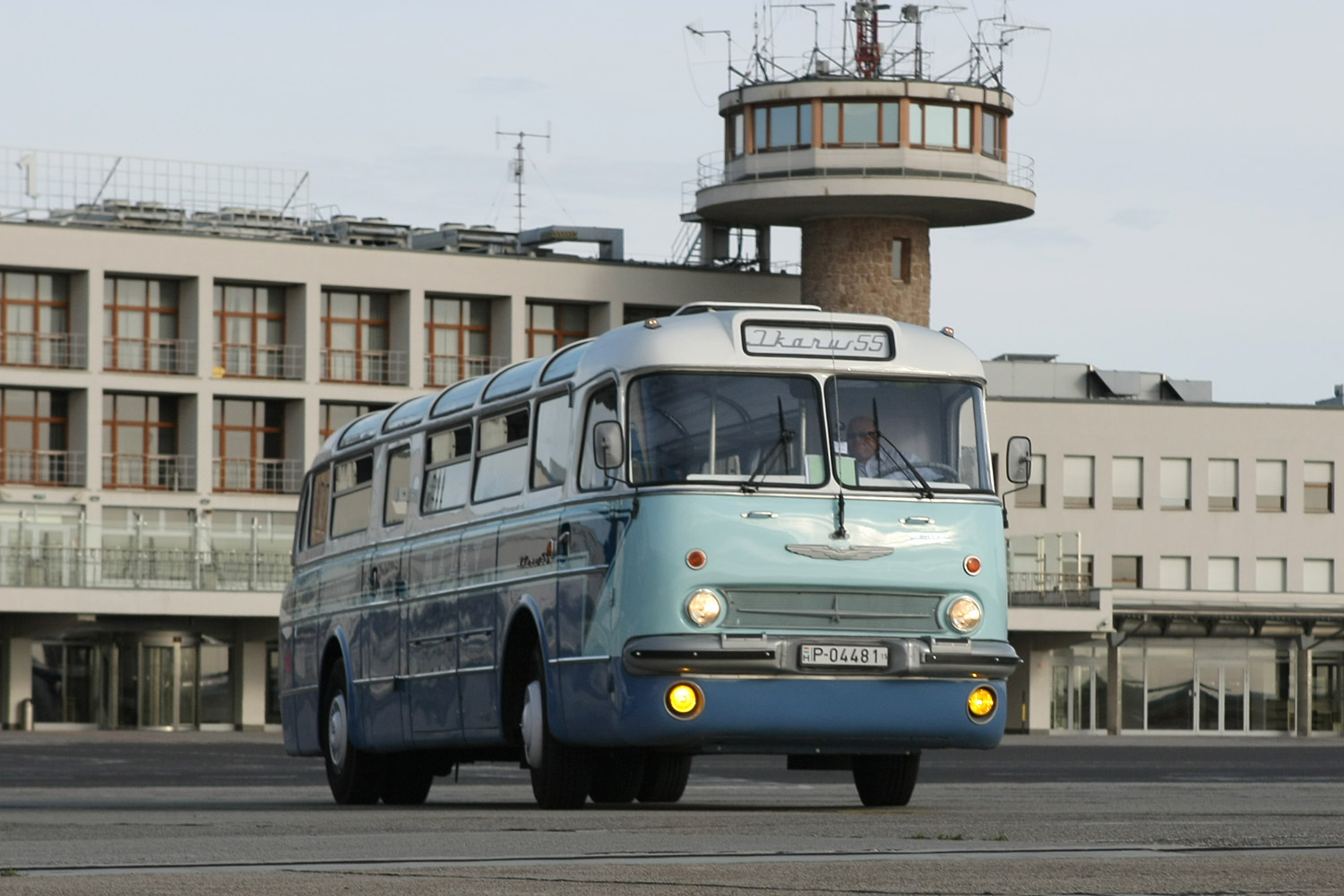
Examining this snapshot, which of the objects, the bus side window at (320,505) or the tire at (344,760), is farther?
the bus side window at (320,505)

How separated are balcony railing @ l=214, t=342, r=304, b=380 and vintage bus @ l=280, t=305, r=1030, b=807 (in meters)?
52.9

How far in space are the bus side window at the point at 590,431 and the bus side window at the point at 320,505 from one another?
6.09m

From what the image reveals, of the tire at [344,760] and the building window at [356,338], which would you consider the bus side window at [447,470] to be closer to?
the tire at [344,760]

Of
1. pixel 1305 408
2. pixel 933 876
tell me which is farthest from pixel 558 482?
pixel 1305 408

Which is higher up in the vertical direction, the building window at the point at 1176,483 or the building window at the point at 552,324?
the building window at the point at 552,324

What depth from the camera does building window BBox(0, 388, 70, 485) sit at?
6656 cm

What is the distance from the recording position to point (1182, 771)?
31062 millimetres

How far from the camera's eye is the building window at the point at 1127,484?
78688 millimetres

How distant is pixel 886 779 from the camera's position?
56.3 ft

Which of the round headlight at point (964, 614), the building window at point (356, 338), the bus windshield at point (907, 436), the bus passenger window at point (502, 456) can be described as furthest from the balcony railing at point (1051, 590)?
the round headlight at point (964, 614)

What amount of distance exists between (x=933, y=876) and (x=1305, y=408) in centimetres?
7260

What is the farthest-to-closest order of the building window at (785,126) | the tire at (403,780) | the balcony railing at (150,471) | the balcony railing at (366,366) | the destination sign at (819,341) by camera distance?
the balcony railing at (366,366) → the building window at (785,126) → the balcony railing at (150,471) → the tire at (403,780) → the destination sign at (819,341)

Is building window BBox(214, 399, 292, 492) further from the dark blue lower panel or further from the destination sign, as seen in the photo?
the dark blue lower panel

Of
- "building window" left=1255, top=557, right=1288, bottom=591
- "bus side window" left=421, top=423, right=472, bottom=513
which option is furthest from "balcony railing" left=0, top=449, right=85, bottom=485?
"bus side window" left=421, top=423, right=472, bottom=513
